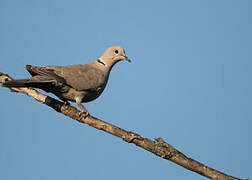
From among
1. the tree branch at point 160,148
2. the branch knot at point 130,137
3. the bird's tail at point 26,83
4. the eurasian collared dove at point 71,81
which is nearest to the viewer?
the tree branch at point 160,148

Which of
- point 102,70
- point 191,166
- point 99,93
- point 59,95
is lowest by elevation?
point 191,166

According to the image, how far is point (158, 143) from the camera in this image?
4.76 meters

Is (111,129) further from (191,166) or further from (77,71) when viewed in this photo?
(77,71)

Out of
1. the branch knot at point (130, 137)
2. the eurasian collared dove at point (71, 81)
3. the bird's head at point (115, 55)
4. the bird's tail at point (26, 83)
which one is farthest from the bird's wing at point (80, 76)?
the branch knot at point (130, 137)

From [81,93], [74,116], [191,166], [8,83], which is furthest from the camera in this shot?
[81,93]

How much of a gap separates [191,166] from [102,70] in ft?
9.32

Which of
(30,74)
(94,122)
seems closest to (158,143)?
(94,122)

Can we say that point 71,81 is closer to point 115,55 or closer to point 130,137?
point 115,55

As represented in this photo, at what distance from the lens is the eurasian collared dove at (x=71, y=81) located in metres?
5.38

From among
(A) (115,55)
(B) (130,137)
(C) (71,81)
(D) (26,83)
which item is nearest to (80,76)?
(C) (71,81)

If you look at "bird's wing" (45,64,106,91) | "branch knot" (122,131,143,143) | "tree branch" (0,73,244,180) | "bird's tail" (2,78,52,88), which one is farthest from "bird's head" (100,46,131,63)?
"branch knot" (122,131,143,143)

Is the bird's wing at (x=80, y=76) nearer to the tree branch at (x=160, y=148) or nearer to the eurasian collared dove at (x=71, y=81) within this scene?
the eurasian collared dove at (x=71, y=81)

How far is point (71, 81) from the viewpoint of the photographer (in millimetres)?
5652

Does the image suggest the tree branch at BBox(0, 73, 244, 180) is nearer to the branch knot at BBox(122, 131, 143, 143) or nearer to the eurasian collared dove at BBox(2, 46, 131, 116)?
the branch knot at BBox(122, 131, 143, 143)
